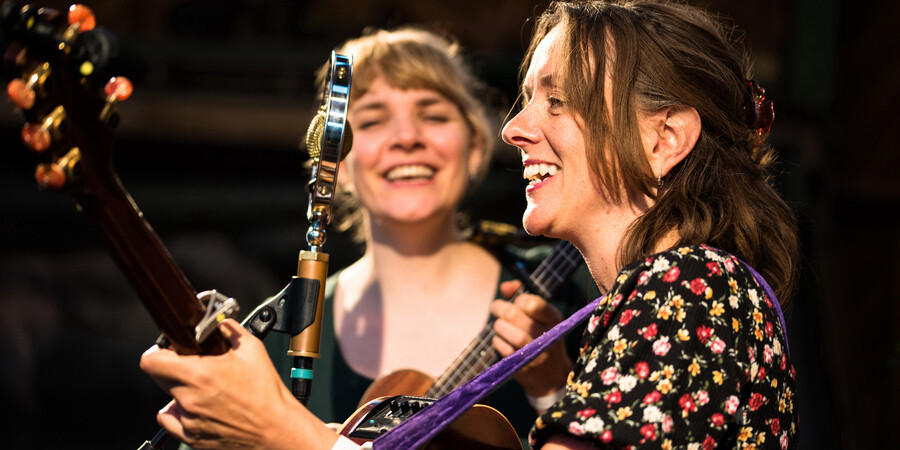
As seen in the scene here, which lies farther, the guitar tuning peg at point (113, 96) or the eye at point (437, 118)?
the eye at point (437, 118)

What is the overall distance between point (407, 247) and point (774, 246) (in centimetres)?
130

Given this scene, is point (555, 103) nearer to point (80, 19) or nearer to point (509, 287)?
point (80, 19)

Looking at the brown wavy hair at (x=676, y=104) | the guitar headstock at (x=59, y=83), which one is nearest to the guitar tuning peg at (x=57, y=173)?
the guitar headstock at (x=59, y=83)

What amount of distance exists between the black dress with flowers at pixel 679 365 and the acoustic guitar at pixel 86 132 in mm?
497

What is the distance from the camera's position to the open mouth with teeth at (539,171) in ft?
4.77

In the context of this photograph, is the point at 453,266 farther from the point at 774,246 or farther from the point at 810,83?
the point at 810,83

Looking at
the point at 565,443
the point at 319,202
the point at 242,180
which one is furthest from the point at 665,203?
the point at 242,180

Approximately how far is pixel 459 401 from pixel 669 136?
1.86ft

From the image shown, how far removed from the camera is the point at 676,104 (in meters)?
1.42

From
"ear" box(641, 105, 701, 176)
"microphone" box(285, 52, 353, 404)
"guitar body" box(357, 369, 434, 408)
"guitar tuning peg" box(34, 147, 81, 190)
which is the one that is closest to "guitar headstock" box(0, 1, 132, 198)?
"guitar tuning peg" box(34, 147, 81, 190)

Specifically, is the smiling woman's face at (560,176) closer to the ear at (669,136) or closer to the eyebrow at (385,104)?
the ear at (669,136)

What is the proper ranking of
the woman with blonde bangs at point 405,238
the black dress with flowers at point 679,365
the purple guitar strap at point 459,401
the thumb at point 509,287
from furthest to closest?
the woman with blonde bangs at point 405,238 → the thumb at point 509,287 → the purple guitar strap at point 459,401 → the black dress with flowers at point 679,365

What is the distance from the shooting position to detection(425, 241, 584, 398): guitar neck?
216 centimetres

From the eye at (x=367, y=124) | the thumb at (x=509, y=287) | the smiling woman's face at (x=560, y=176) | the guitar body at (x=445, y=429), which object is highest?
the smiling woman's face at (x=560, y=176)
